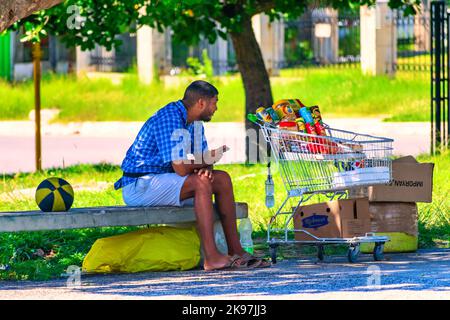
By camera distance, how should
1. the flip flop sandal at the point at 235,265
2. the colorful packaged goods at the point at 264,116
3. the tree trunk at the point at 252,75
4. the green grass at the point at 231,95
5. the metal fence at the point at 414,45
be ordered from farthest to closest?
the metal fence at the point at 414,45 → the green grass at the point at 231,95 → the tree trunk at the point at 252,75 → the colorful packaged goods at the point at 264,116 → the flip flop sandal at the point at 235,265

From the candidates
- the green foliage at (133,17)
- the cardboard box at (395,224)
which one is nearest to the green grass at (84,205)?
the cardboard box at (395,224)

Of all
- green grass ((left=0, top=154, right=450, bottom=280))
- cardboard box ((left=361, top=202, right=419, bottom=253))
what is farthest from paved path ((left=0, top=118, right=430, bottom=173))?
cardboard box ((left=361, top=202, right=419, bottom=253))

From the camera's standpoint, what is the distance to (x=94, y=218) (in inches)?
388

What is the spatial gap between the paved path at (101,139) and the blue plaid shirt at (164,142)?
8.77m

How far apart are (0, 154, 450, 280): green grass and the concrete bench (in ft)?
1.82

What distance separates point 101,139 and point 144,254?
47.1 ft

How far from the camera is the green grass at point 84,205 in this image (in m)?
10.7

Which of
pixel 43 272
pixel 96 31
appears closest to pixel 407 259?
pixel 43 272

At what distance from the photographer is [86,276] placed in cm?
998

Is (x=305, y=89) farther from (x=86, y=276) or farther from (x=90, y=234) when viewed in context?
(x=86, y=276)

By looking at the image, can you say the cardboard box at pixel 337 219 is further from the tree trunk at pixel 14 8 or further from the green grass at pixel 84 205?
the tree trunk at pixel 14 8

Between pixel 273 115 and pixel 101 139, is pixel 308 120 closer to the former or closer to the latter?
pixel 273 115

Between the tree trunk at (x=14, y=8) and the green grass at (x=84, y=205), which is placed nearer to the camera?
the tree trunk at (x=14, y=8)

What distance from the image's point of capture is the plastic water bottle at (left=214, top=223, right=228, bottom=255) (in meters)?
10.4
